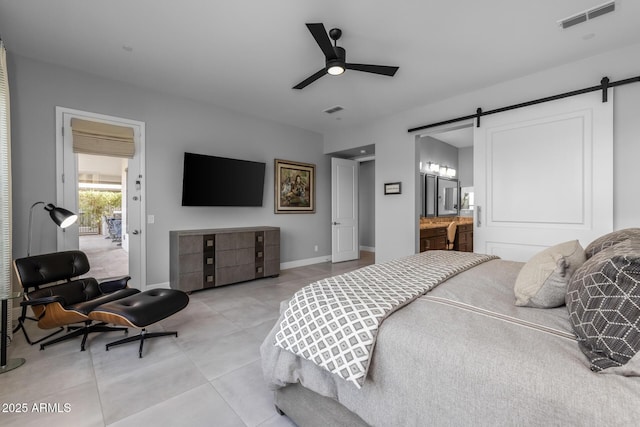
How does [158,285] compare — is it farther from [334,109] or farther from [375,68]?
[375,68]

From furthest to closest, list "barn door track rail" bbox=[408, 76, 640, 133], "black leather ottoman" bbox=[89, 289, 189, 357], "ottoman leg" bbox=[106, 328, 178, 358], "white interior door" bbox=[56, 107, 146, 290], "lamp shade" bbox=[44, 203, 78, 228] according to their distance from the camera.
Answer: "white interior door" bbox=[56, 107, 146, 290]
"barn door track rail" bbox=[408, 76, 640, 133]
"lamp shade" bbox=[44, 203, 78, 228]
"ottoman leg" bbox=[106, 328, 178, 358]
"black leather ottoman" bbox=[89, 289, 189, 357]

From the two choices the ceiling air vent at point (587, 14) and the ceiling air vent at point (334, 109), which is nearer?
the ceiling air vent at point (587, 14)

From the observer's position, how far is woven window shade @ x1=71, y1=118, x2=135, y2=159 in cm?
344

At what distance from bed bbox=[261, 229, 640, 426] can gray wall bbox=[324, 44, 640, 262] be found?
86.7 inches

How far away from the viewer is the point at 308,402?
4.73ft

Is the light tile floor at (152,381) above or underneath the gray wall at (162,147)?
underneath

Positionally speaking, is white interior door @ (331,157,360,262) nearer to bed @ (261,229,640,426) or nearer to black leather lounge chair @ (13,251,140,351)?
black leather lounge chair @ (13,251,140,351)

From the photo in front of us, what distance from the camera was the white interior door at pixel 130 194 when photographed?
342 cm

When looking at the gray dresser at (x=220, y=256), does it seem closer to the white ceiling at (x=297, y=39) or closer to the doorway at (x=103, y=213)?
the doorway at (x=103, y=213)

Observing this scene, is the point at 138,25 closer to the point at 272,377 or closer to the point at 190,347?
the point at 190,347

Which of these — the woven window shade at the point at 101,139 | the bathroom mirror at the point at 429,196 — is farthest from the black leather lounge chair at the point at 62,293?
the bathroom mirror at the point at 429,196

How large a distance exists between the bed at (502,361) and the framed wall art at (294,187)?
4149 millimetres

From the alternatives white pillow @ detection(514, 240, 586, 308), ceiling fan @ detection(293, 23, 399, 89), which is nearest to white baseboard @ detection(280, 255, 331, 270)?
ceiling fan @ detection(293, 23, 399, 89)

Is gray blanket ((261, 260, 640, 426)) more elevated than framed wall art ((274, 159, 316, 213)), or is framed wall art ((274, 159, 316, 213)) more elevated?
framed wall art ((274, 159, 316, 213))
